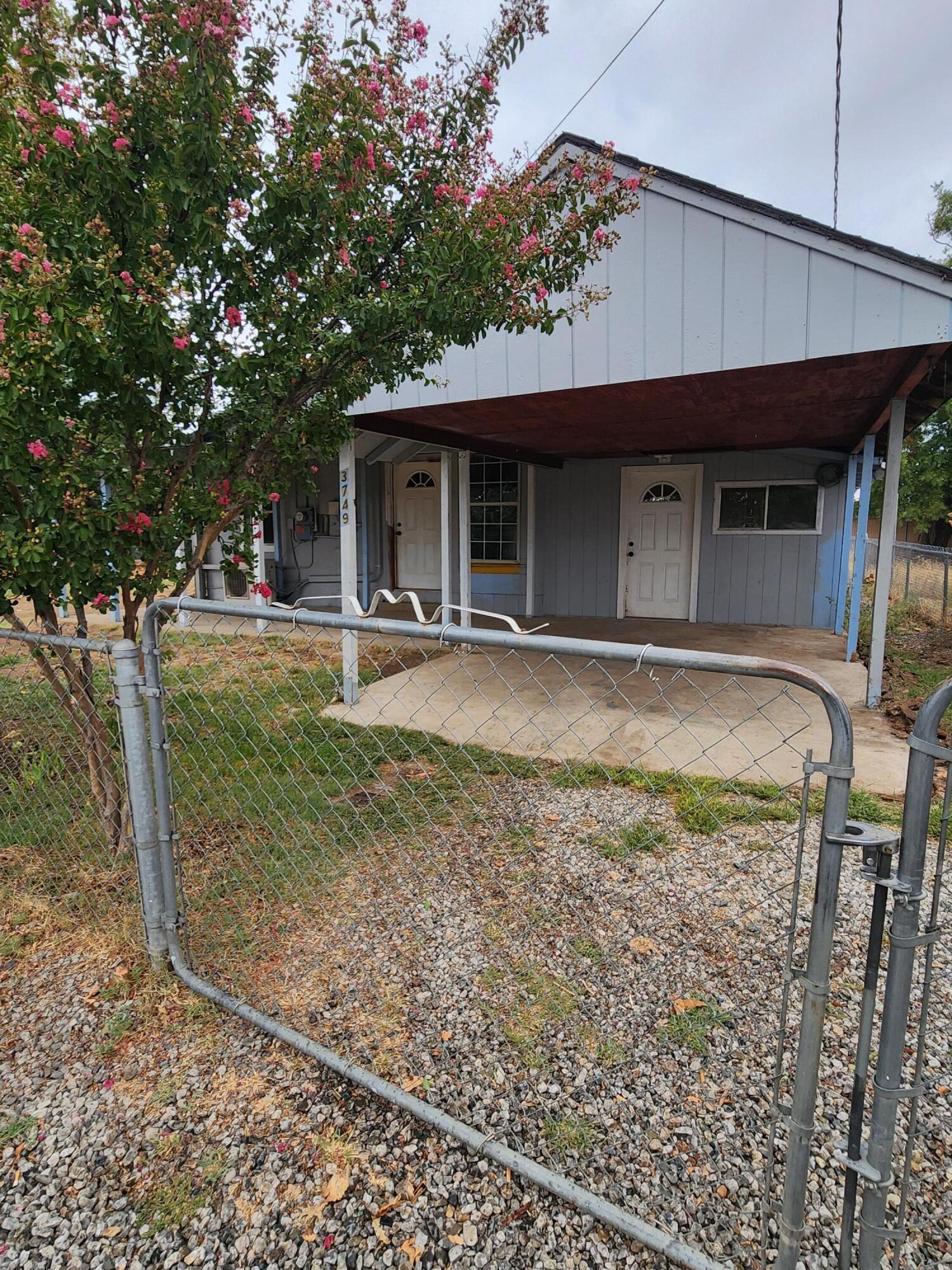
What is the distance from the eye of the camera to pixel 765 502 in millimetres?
8258

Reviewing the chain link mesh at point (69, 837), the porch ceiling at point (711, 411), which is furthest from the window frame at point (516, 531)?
the chain link mesh at point (69, 837)

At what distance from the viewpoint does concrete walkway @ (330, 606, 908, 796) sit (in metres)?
3.95

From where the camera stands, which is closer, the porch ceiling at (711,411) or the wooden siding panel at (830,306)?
the wooden siding panel at (830,306)

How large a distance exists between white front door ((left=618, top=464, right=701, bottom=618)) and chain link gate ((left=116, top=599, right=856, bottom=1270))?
4787mm

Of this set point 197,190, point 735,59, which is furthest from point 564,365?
point 735,59

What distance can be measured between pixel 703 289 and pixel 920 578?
929 centimetres

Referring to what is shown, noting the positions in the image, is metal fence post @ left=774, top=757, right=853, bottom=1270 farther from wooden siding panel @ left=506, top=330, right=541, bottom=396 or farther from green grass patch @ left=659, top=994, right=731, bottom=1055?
wooden siding panel @ left=506, top=330, right=541, bottom=396

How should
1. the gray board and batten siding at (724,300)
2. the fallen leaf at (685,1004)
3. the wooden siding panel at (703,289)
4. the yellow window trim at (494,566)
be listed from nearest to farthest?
the fallen leaf at (685,1004)
the gray board and batten siding at (724,300)
the wooden siding panel at (703,289)
the yellow window trim at (494,566)

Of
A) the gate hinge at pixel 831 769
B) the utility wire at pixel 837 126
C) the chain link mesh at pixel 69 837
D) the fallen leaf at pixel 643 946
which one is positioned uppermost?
the utility wire at pixel 837 126

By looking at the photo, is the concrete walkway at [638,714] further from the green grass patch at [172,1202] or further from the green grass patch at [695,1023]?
the green grass patch at [172,1202]

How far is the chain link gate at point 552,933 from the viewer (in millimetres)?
1322

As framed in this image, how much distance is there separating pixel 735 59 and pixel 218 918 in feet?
28.1

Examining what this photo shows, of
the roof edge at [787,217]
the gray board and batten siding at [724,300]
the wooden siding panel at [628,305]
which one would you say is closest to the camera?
the roof edge at [787,217]

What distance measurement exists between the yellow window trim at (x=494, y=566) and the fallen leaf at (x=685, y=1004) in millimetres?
7448
